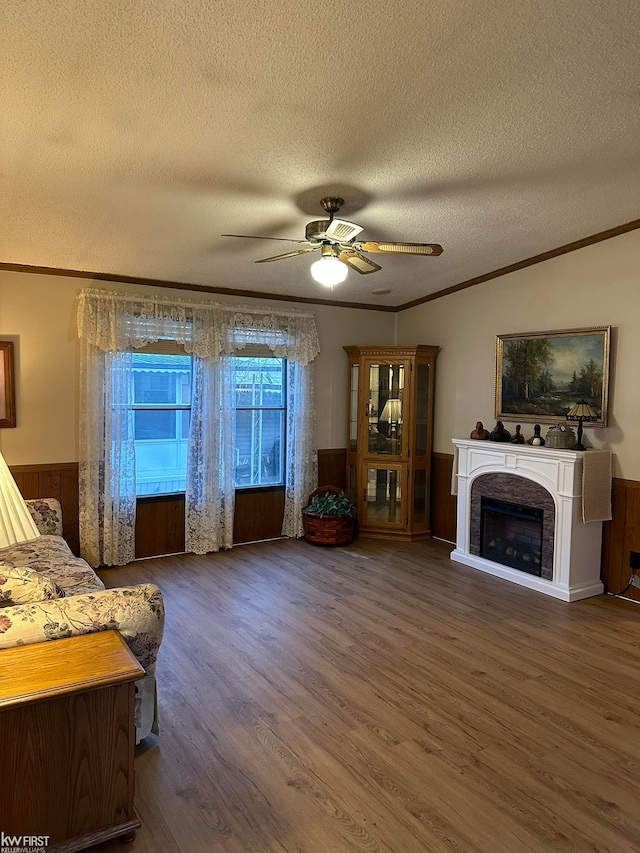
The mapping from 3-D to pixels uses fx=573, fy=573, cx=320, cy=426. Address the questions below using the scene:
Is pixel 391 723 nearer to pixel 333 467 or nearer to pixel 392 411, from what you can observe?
pixel 392 411

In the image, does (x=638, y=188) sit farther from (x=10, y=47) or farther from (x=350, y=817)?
(x=350, y=817)

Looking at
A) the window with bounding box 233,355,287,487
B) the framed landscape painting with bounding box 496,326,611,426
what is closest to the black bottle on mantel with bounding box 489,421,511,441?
the framed landscape painting with bounding box 496,326,611,426

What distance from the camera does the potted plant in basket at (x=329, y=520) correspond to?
5.79 m

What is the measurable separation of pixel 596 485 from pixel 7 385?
4711mm

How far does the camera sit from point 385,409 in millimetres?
6145

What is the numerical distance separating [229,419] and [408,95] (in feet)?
11.5

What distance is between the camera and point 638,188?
3762mm

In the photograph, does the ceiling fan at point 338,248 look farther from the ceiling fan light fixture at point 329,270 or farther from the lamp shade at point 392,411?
the lamp shade at point 392,411

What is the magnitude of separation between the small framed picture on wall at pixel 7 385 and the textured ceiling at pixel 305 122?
71cm

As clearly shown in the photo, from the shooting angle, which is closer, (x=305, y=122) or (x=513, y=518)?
(x=305, y=122)

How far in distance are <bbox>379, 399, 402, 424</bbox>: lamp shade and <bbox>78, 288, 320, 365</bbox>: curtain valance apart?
951 millimetres

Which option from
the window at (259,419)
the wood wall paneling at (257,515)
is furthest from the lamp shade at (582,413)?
the wood wall paneling at (257,515)

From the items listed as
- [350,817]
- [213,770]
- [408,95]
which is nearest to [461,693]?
[350,817]

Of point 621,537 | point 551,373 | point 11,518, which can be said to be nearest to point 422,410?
point 551,373
